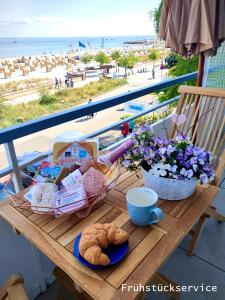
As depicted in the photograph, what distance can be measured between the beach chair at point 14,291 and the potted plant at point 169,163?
0.56 m

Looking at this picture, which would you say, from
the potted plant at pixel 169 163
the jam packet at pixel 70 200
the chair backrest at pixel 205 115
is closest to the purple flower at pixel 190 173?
the potted plant at pixel 169 163

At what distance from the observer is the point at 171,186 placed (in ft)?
2.79

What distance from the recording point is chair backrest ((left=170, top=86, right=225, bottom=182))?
1.43 meters

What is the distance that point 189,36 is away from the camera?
1791mm

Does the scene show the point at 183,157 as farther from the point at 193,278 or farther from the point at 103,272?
the point at 193,278

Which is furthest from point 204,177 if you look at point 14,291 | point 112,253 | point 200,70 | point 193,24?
point 200,70

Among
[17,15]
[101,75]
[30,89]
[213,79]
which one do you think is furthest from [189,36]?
[17,15]

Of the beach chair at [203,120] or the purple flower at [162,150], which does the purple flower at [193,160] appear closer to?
the purple flower at [162,150]

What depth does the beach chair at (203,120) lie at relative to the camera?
4.69ft

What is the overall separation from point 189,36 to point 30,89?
29.4 metres

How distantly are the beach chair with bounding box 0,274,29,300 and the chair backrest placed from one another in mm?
1143

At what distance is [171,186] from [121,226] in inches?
9.9

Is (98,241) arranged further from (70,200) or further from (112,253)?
(70,200)

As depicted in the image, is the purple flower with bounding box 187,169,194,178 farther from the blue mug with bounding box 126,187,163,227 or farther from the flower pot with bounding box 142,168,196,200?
the blue mug with bounding box 126,187,163,227
